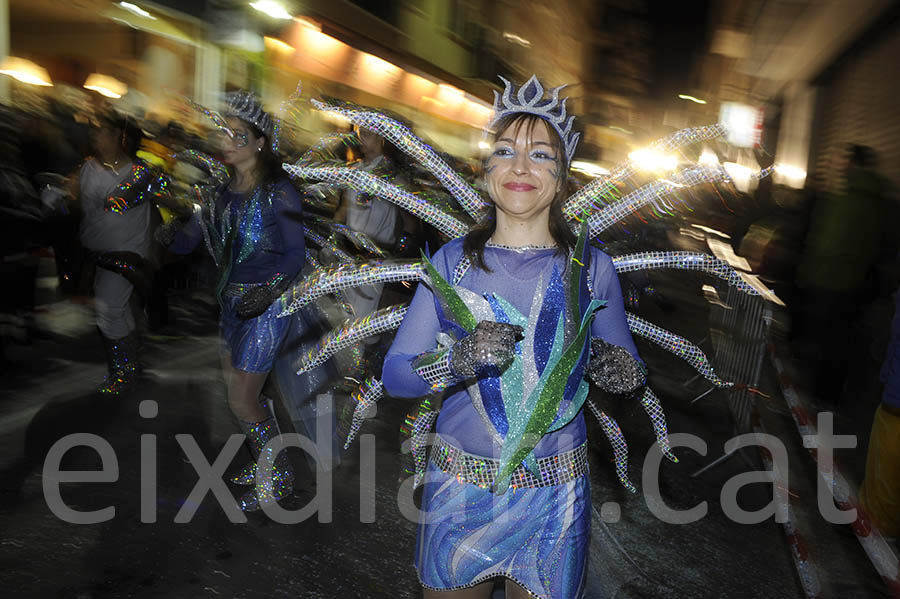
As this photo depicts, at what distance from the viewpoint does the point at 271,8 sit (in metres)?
11.3

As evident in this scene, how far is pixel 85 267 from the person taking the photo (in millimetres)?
5039

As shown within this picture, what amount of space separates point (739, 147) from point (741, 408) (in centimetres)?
422

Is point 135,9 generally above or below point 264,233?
above

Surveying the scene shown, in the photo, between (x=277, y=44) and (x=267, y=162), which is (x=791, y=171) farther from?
(x=267, y=162)

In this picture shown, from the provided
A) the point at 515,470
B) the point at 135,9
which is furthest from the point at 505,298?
the point at 135,9

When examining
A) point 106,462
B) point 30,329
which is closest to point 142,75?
point 30,329

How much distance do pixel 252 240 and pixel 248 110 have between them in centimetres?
65

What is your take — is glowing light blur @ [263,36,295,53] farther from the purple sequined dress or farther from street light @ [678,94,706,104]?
street light @ [678,94,706,104]

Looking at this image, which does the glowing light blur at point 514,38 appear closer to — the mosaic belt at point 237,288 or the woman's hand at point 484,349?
the mosaic belt at point 237,288

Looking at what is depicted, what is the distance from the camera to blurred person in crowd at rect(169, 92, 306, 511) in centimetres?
340

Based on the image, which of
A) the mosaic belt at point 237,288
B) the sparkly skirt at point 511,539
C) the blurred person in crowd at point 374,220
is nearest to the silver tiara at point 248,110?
the mosaic belt at point 237,288

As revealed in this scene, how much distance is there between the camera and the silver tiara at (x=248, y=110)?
3.45 m

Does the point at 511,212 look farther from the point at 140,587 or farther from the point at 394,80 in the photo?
the point at 394,80

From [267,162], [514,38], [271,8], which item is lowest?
[267,162]
